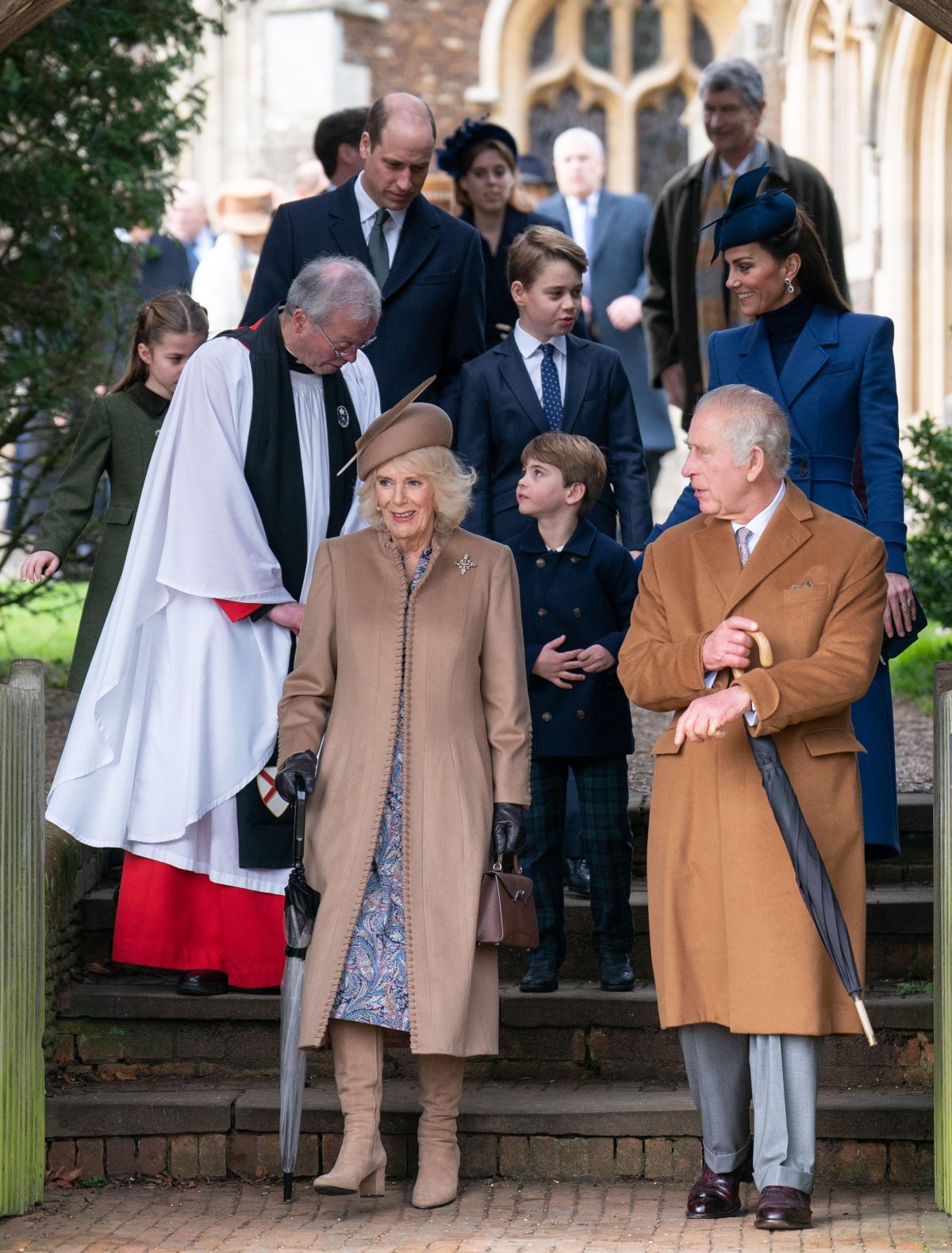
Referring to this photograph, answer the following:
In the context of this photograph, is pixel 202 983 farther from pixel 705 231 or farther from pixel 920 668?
pixel 920 668

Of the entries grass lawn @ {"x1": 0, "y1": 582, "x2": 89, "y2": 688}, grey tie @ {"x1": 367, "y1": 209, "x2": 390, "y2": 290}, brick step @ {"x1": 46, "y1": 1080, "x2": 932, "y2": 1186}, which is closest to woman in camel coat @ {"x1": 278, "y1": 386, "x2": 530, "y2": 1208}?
brick step @ {"x1": 46, "y1": 1080, "x2": 932, "y2": 1186}

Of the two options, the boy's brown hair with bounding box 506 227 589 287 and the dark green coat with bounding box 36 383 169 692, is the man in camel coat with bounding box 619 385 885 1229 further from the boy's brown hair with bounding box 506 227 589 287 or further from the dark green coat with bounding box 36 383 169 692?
the dark green coat with bounding box 36 383 169 692

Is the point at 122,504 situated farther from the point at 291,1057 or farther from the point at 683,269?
the point at 683,269

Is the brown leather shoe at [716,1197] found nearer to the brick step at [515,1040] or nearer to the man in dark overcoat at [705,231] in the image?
the brick step at [515,1040]

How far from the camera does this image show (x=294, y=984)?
4844 mm

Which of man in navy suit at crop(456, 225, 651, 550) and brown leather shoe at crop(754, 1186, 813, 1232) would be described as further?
man in navy suit at crop(456, 225, 651, 550)

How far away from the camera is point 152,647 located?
228 inches

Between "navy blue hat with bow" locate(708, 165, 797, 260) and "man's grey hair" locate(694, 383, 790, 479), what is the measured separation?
2.47 feet

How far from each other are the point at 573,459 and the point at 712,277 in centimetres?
242

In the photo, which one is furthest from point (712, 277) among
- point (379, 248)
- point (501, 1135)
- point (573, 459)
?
point (501, 1135)

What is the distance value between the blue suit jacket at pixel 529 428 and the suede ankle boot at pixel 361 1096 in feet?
6.02

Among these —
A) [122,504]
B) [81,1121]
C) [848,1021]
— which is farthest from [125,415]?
[848,1021]

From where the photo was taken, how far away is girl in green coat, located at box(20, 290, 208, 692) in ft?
20.5

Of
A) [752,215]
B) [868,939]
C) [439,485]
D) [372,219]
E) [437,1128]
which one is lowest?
[437,1128]
